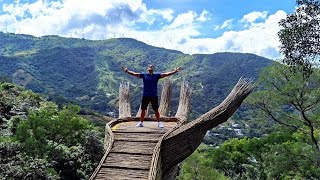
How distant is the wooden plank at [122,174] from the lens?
26.4ft

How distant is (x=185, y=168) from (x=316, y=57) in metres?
24.0

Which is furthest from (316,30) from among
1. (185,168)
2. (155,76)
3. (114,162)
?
(185,168)

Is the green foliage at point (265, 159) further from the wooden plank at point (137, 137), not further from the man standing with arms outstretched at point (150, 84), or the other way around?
the wooden plank at point (137, 137)

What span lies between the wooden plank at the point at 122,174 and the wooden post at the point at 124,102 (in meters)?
4.72

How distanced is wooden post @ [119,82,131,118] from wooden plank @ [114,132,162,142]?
3300 millimetres

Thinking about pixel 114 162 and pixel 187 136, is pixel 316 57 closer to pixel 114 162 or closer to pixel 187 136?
pixel 187 136

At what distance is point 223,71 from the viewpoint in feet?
629

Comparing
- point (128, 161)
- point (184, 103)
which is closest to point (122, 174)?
point (128, 161)

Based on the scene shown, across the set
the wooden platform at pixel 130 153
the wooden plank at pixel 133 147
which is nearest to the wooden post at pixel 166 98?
the wooden platform at pixel 130 153

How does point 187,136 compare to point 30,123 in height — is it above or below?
above

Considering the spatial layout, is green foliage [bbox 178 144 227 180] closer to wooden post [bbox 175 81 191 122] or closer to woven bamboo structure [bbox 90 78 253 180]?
wooden post [bbox 175 81 191 122]

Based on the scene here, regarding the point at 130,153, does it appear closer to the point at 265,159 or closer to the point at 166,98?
the point at 166,98

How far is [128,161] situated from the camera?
859 centimetres

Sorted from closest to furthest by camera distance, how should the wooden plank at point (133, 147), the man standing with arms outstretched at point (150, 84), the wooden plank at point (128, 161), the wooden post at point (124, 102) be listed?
the wooden plank at point (128, 161) < the wooden plank at point (133, 147) < the man standing with arms outstretched at point (150, 84) < the wooden post at point (124, 102)
